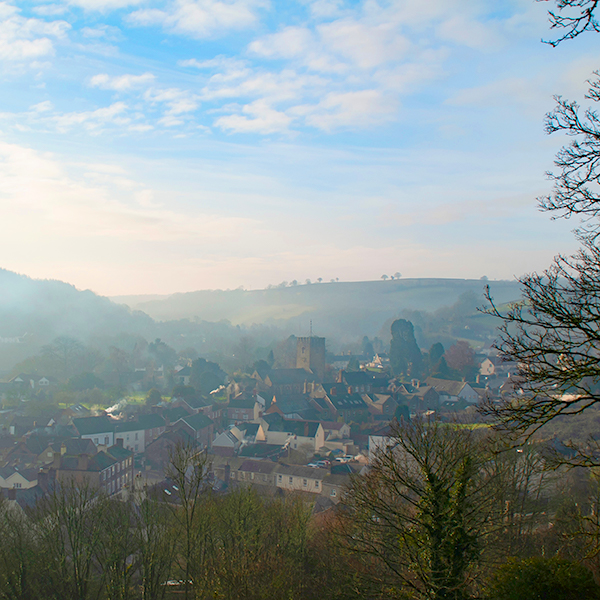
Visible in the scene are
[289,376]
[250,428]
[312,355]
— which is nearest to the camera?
[250,428]

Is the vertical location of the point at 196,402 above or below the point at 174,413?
above

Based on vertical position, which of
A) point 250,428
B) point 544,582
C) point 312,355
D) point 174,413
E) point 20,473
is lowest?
point 250,428

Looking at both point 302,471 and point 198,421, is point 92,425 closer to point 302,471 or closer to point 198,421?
point 198,421

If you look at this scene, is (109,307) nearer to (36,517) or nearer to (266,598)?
(36,517)

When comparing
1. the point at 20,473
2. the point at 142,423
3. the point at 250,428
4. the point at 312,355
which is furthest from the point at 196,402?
the point at 312,355

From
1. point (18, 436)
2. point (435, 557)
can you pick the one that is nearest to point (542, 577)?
point (435, 557)

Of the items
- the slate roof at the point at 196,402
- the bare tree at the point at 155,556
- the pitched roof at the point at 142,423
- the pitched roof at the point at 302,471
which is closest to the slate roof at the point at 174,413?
the pitched roof at the point at 142,423

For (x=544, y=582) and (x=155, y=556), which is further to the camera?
(x=155, y=556)

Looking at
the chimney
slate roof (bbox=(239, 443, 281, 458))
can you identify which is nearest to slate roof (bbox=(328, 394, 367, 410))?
slate roof (bbox=(239, 443, 281, 458))

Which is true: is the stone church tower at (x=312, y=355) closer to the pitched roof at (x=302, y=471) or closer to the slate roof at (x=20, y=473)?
the pitched roof at (x=302, y=471)

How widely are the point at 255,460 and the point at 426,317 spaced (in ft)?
413

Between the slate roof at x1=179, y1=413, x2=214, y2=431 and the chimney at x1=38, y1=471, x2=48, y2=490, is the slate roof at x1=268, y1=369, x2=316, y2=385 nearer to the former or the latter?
the slate roof at x1=179, y1=413, x2=214, y2=431

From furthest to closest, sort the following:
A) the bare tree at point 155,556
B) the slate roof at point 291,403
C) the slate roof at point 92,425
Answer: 1. the slate roof at point 291,403
2. the slate roof at point 92,425
3. the bare tree at point 155,556

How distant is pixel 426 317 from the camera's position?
514 ft
